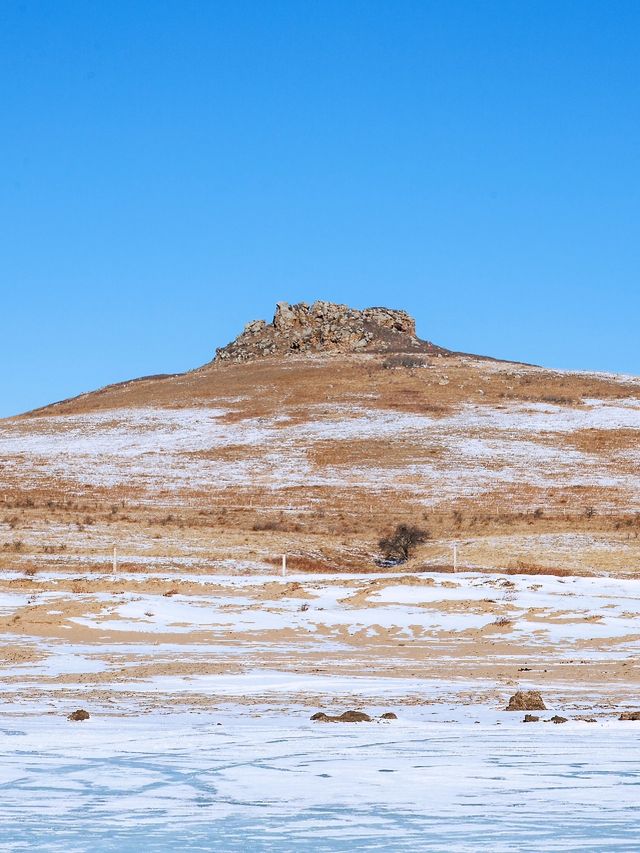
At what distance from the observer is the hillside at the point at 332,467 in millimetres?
36094

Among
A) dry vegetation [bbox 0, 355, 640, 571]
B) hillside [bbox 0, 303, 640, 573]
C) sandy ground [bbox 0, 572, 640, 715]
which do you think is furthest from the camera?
hillside [bbox 0, 303, 640, 573]

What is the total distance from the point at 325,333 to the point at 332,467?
55.4m

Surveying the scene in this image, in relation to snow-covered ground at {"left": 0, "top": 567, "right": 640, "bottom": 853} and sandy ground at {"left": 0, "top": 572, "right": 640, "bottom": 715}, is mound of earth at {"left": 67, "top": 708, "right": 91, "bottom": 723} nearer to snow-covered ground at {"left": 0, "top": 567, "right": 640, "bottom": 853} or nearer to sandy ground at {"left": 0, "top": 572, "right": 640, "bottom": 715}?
snow-covered ground at {"left": 0, "top": 567, "right": 640, "bottom": 853}

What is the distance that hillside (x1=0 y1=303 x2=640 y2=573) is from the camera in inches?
1421

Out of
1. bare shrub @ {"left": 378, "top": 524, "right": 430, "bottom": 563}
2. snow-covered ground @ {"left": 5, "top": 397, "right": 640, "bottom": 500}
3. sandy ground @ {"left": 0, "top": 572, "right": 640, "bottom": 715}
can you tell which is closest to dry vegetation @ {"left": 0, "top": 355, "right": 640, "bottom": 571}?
snow-covered ground @ {"left": 5, "top": 397, "right": 640, "bottom": 500}

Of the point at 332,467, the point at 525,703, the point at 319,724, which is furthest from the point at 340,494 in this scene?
the point at 319,724

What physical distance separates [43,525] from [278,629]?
68.9 feet

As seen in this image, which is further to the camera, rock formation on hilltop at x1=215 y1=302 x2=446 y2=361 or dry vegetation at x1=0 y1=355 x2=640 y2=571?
rock formation on hilltop at x1=215 y1=302 x2=446 y2=361

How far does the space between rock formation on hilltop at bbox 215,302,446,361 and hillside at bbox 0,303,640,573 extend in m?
4.26

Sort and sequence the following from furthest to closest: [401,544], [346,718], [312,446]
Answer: [312,446] < [401,544] < [346,718]

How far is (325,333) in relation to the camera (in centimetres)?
11262

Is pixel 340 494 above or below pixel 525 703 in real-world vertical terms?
above

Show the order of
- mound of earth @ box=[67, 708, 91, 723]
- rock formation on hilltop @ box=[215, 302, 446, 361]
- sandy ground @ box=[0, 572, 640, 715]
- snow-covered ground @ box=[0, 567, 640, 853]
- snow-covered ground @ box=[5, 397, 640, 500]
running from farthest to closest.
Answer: rock formation on hilltop @ box=[215, 302, 446, 361] → snow-covered ground @ box=[5, 397, 640, 500] → sandy ground @ box=[0, 572, 640, 715] → mound of earth @ box=[67, 708, 91, 723] → snow-covered ground @ box=[0, 567, 640, 853]

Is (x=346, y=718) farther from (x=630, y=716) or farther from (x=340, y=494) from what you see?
(x=340, y=494)
